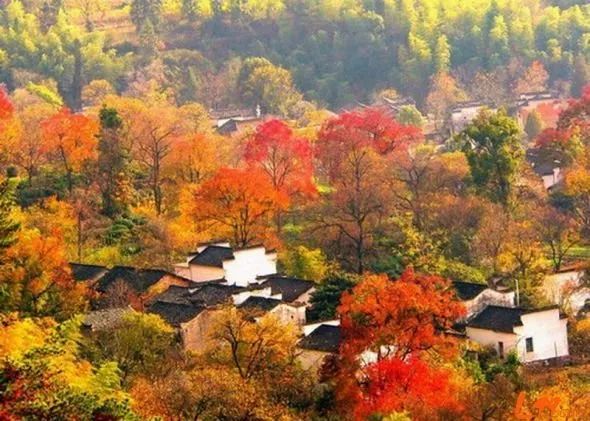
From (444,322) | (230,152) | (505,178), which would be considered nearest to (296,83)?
(230,152)

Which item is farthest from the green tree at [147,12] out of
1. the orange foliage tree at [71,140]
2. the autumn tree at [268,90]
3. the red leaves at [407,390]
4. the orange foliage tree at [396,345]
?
the red leaves at [407,390]

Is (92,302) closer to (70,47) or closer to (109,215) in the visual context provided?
(109,215)

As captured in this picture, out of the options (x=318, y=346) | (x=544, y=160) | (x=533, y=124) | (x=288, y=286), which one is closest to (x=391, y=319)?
(x=318, y=346)

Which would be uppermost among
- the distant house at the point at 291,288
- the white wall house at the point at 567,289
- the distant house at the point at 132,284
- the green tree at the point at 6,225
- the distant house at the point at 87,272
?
the green tree at the point at 6,225

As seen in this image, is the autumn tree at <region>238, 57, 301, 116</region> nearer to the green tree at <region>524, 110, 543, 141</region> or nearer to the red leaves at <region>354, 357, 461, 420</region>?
the green tree at <region>524, 110, 543, 141</region>

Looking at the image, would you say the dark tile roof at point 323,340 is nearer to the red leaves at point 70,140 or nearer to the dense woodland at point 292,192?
the dense woodland at point 292,192

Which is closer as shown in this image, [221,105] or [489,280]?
[489,280]

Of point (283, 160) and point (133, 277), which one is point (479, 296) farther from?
point (283, 160)
